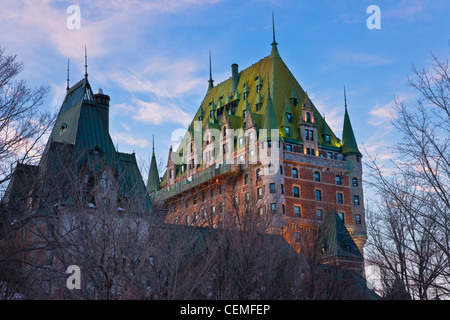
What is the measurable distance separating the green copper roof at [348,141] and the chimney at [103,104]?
36.8m

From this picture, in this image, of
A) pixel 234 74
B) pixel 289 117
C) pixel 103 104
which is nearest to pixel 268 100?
pixel 289 117

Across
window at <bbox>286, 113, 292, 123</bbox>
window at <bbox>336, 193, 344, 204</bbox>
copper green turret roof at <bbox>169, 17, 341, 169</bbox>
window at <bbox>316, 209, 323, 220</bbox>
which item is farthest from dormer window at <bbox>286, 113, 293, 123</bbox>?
window at <bbox>316, 209, 323, 220</bbox>

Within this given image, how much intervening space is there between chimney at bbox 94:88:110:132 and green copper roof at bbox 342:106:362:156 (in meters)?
36.8

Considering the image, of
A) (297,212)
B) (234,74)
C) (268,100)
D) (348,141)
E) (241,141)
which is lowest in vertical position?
(297,212)

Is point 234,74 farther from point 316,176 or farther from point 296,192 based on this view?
point 296,192

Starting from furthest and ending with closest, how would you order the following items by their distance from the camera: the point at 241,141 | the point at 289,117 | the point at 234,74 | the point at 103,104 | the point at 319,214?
the point at 234,74
the point at 289,117
the point at 241,141
the point at 319,214
the point at 103,104

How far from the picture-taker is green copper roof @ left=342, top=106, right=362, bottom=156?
86.8 m

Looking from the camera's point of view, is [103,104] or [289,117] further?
[289,117]

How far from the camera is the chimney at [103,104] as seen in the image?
194ft

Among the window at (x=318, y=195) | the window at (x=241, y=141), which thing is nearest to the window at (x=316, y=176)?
the window at (x=318, y=195)

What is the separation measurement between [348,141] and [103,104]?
38314 millimetres

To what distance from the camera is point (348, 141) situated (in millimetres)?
87875

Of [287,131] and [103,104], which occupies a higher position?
[287,131]

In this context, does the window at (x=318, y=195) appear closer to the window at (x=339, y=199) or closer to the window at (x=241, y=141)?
the window at (x=339, y=199)
